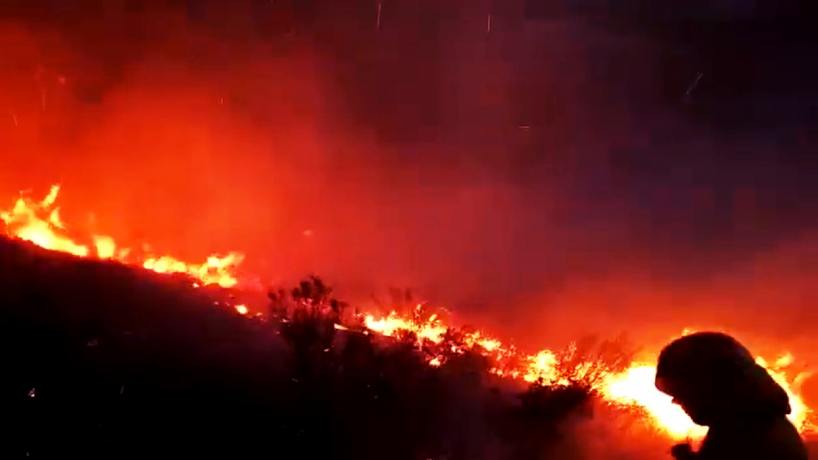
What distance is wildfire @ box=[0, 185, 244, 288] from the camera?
119 feet

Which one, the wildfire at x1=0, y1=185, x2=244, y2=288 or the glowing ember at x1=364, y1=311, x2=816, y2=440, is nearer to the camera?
the glowing ember at x1=364, y1=311, x2=816, y2=440

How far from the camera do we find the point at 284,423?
47.9ft

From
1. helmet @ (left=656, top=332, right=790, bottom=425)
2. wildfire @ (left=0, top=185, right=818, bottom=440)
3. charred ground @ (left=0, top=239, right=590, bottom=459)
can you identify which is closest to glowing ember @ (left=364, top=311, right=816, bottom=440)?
wildfire @ (left=0, top=185, right=818, bottom=440)

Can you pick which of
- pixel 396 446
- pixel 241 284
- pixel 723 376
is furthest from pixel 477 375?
pixel 241 284

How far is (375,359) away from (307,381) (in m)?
1.33

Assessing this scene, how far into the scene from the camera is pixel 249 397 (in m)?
16.6

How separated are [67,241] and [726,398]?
123 feet

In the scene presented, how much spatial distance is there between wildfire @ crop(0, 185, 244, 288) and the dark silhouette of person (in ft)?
105

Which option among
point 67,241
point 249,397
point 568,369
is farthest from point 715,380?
point 67,241

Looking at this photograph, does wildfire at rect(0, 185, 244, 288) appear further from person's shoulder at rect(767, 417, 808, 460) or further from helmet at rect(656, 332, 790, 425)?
person's shoulder at rect(767, 417, 808, 460)

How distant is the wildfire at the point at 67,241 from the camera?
1430 inches

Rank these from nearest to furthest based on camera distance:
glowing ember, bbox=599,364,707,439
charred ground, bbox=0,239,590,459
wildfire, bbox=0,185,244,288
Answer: charred ground, bbox=0,239,590,459, glowing ember, bbox=599,364,707,439, wildfire, bbox=0,185,244,288

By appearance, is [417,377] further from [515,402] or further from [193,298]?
[193,298]

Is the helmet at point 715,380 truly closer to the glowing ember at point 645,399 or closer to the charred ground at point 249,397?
the charred ground at point 249,397
